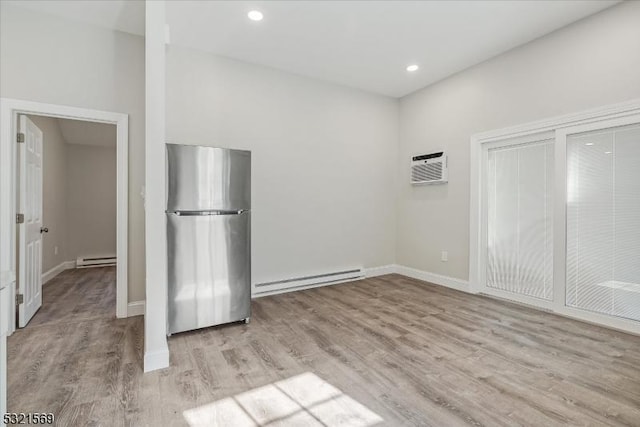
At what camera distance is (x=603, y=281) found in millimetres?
2918

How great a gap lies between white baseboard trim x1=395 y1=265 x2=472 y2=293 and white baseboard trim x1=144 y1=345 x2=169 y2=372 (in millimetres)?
3528

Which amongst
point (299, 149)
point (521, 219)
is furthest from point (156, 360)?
point (521, 219)

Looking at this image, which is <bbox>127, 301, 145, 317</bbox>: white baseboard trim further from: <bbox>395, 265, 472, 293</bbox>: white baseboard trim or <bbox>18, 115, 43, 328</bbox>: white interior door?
<bbox>395, 265, 472, 293</bbox>: white baseboard trim

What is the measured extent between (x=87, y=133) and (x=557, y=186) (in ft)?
23.0

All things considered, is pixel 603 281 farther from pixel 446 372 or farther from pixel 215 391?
pixel 215 391

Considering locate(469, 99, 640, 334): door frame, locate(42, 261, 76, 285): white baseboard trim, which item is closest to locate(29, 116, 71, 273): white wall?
locate(42, 261, 76, 285): white baseboard trim

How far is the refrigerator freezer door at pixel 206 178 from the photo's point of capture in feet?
8.64

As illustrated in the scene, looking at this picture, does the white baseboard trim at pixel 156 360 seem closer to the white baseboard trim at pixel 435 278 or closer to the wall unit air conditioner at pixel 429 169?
the white baseboard trim at pixel 435 278

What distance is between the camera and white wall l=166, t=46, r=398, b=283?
3.59 metres

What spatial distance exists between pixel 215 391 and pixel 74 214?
574 centimetres

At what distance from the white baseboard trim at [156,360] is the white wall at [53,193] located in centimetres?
384

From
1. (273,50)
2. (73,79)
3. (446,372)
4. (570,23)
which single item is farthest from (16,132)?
(570,23)

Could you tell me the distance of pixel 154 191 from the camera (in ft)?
7.08

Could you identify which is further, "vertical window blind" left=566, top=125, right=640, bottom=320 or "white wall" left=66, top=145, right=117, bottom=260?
"white wall" left=66, top=145, right=117, bottom=260
